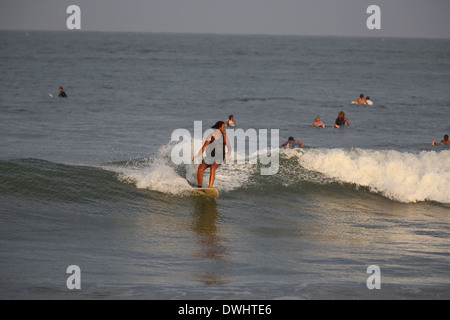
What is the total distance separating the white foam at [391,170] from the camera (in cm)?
1238

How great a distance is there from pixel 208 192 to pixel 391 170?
4.50m

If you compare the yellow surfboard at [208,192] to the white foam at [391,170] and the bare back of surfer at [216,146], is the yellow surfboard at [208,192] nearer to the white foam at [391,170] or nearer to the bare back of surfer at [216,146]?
the bare back of surfer at [216,146]

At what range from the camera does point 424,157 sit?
13781 millimetres

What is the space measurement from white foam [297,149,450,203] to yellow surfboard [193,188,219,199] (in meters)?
3.15

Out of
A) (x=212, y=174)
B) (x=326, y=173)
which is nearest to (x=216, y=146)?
(x=212, y=174)

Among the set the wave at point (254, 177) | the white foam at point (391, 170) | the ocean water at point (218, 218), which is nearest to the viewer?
the ocean water at point (218, 218)

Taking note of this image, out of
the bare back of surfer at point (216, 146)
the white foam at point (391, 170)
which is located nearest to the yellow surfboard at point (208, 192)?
the bare back of surfer at point (216, 146)

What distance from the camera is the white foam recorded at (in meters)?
12.4

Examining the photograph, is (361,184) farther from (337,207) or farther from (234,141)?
(234,141)

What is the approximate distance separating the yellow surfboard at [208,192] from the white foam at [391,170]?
3.15 meters

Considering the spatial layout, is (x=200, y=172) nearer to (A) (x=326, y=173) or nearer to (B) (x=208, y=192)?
(B) (x=208, y=192)

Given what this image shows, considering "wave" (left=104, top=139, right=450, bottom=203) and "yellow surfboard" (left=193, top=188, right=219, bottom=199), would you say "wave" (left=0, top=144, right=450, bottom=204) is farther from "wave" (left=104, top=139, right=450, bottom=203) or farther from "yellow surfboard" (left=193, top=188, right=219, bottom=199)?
"yellow surfboard" (left=193, top=188, right=219, bottom=199)

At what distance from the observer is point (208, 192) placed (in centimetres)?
1117
